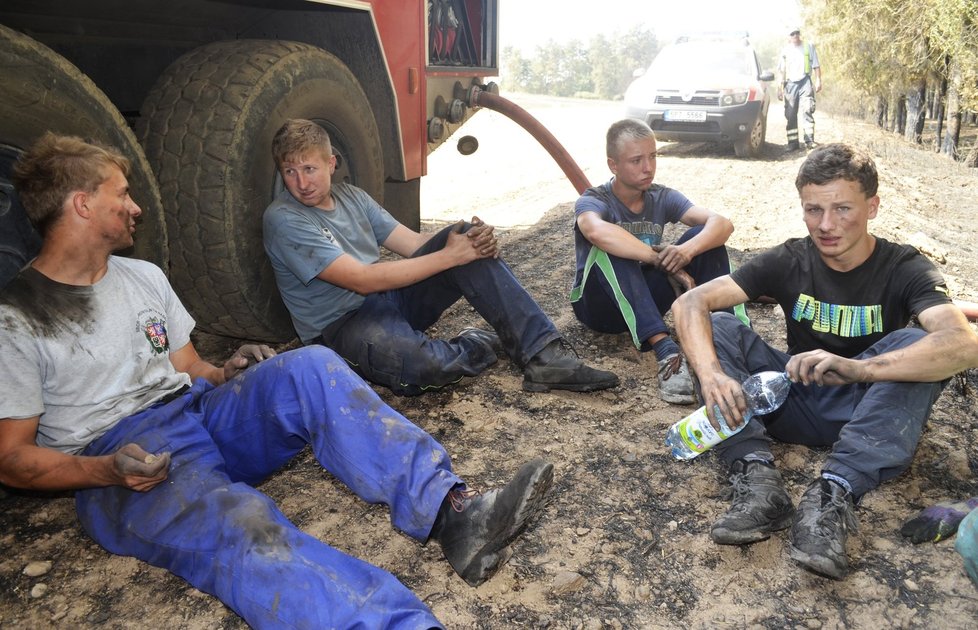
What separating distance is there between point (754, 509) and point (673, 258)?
55.2 inches

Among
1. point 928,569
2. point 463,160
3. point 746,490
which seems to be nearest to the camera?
point 928,569

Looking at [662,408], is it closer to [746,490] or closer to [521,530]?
[746,490]

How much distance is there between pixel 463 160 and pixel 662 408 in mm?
8597

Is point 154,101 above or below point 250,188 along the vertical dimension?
above

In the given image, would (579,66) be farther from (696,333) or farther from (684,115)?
(696,333)

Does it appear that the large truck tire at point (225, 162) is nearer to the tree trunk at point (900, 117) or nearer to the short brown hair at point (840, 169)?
the short brown hair at point (840, 169)

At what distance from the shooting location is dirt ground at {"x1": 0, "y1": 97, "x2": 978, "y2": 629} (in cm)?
190

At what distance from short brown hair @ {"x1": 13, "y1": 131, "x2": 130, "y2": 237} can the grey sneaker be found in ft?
7.27

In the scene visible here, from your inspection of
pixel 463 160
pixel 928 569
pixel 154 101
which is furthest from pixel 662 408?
pixel 463 160

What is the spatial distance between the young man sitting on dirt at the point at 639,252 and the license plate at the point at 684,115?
6668 millimetres

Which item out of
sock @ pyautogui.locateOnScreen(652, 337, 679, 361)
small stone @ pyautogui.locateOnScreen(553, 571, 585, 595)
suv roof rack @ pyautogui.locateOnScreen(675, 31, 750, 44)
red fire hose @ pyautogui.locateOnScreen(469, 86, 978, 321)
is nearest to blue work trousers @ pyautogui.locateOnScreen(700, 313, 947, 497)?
sock @ pyautogui.locateOnScreen(652, 337, 679, 361)

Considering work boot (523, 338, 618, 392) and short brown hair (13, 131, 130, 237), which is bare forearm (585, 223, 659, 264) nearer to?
work boot (523, 338, 618, 392)

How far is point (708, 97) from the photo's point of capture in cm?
976

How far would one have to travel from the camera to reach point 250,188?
2.89 meters
